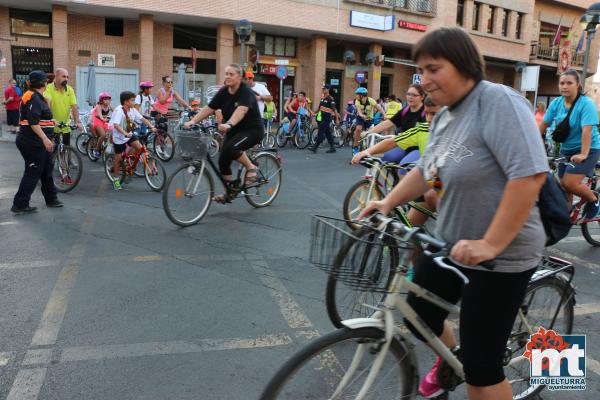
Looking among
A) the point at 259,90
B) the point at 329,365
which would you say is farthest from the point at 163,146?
the point at 329,365

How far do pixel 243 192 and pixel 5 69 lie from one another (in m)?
20.0

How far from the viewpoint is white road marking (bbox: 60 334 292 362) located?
3400mm

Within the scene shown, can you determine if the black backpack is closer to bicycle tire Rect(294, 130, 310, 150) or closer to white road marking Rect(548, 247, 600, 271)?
white road marking Rect(548, 247, 600, 271)

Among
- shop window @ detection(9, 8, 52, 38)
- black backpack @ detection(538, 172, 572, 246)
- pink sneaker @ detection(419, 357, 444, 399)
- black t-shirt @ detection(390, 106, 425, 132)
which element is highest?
shop window @ detection(9, 8, 52, 38)

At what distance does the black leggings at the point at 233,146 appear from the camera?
7141 millimetres

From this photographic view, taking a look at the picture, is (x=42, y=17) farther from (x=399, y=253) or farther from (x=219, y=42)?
(x=399, y=253)

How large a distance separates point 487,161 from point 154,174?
790cm

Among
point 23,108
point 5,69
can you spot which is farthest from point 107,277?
point 5,69

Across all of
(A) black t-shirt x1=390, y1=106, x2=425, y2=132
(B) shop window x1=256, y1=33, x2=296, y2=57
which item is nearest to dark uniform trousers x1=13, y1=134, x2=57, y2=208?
(A) black t-shirt x1=390, y1=106, x2=425, y2=132

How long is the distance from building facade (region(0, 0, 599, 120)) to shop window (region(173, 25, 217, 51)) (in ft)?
0.17

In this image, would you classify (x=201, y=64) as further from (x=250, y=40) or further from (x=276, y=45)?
(x=276, y=45)

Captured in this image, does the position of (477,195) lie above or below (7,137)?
above

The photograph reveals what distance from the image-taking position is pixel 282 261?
543 centimetres

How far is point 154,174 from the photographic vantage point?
9195 mm
